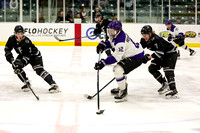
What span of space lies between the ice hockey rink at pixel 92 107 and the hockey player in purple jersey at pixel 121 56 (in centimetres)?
32

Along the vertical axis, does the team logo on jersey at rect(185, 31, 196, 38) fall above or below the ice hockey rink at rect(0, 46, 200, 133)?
above

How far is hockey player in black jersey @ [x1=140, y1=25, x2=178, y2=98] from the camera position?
4.68 m

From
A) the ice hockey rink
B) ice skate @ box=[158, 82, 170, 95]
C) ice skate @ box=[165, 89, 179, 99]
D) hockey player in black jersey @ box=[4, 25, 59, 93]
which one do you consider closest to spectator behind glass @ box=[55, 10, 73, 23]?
the ice hockey rink

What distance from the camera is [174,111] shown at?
4102 mm

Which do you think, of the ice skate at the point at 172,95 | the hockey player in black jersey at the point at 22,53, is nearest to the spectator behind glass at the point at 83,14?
the hockey player in black jersey at the point at 22,53

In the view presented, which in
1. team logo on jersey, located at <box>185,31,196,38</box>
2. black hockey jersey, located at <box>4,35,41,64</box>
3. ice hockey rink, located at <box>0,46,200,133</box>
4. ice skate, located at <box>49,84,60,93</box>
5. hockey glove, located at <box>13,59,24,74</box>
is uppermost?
team logo on jersey, located at <box>185,31,196,38</box>

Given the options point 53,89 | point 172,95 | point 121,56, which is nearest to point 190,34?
point 172,95

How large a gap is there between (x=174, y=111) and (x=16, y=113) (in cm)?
190

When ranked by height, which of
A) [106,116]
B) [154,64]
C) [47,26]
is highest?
[47,26]

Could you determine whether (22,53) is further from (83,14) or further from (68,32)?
(83,14)

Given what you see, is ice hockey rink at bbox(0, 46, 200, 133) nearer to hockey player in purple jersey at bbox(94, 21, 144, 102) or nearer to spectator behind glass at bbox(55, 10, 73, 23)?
hockey player in purple jersey at bbox(94, 21, 144, 102)

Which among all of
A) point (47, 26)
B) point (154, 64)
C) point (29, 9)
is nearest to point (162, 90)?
point (154, 64)

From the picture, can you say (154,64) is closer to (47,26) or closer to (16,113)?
(16,113)

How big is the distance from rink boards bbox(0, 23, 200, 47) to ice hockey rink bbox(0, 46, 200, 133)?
505cm
